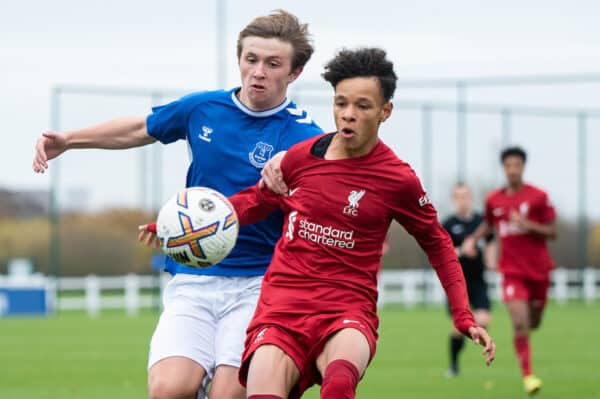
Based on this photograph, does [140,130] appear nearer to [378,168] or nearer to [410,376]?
[378,168]

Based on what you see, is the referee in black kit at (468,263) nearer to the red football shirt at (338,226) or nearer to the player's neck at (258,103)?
the player's neck at (258,103)

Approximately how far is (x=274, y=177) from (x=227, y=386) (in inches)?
42.7

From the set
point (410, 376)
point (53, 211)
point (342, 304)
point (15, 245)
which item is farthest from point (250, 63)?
point (15, 245)

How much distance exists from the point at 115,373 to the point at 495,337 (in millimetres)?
8312

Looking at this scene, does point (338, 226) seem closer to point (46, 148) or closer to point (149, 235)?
point (149, 235)

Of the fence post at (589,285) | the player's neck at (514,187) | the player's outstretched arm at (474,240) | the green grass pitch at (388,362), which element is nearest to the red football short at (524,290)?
the player's outstretched arm at (474,240)

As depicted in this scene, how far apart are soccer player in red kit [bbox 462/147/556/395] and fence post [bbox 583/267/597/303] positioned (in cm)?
2163

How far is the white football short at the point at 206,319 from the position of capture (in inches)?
247

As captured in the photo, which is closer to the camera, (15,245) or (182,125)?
(182,125)

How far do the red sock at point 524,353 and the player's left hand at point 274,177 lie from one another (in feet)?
20.8

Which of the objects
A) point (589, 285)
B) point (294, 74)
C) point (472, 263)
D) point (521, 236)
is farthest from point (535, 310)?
point (589, 285)

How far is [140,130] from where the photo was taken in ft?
22.7

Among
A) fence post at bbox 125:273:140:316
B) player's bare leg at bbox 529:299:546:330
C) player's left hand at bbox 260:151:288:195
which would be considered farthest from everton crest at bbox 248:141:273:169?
fence post at bbox 125:273:140:316

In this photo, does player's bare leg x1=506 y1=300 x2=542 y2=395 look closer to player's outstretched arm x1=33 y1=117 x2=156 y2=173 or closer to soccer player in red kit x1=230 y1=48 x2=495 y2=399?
soccer player in red kit x1=230 y1=48 x2=495 y2=399
